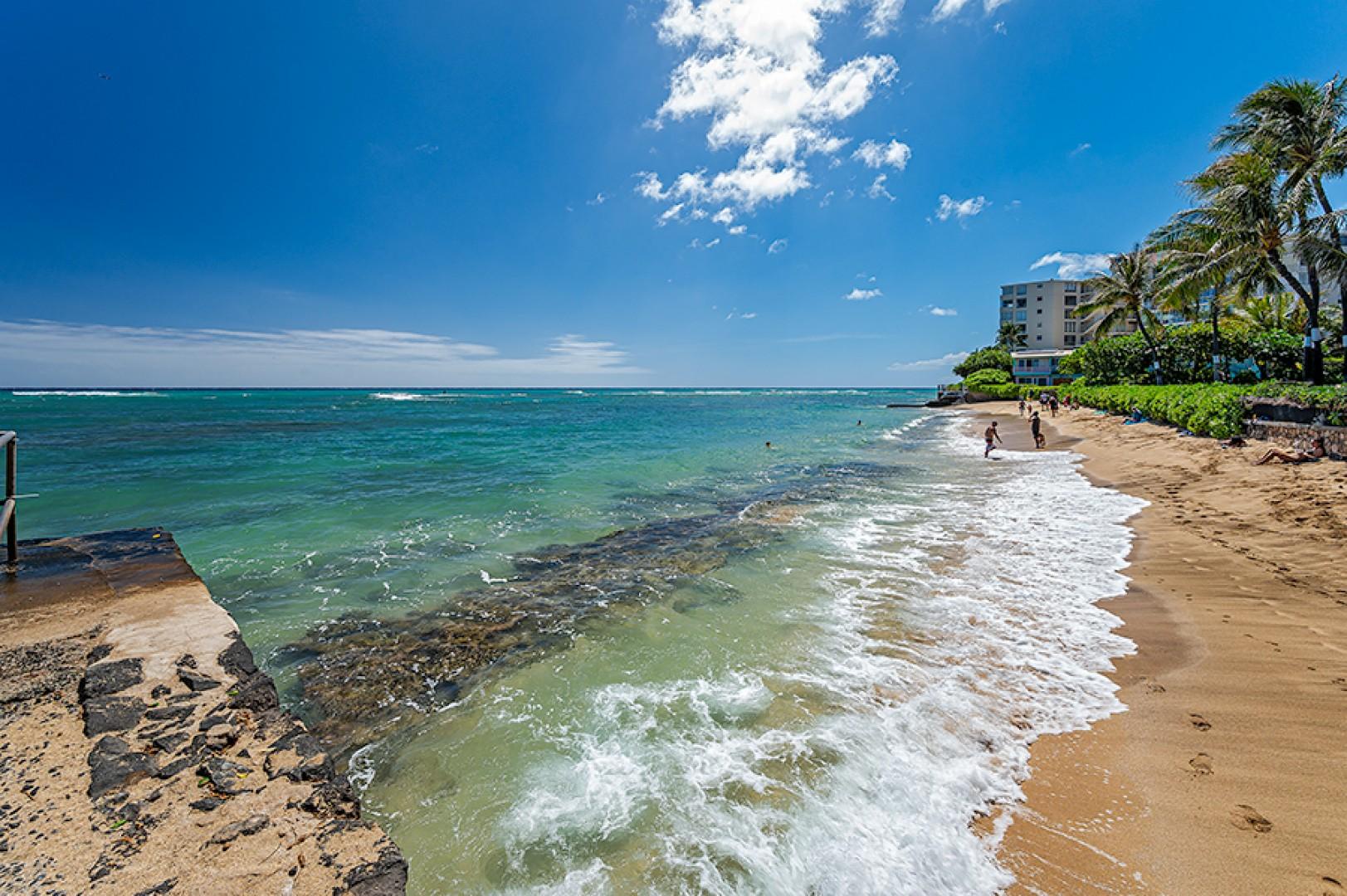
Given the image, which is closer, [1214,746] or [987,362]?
[1214,746]

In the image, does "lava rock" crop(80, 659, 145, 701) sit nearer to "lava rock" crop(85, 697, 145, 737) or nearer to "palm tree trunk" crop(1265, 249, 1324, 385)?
"lava rock" crop(85, 697, 145, 737)

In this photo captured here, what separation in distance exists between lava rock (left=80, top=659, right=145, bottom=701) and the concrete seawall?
0.04 ft

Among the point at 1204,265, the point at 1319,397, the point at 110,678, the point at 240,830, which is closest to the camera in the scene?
the point at 240,830

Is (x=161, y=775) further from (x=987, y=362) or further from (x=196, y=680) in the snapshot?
(x=987, y=362)

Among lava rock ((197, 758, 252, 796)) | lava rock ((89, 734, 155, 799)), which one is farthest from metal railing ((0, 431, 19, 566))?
lava rock ((197, 758, 252, 796))

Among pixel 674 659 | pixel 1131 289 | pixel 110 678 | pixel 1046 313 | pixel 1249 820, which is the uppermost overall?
pixel 1046 313

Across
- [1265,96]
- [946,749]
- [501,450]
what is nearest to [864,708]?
[946,749]

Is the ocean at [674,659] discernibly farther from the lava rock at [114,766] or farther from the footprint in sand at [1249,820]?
the lava rock at [114,766]

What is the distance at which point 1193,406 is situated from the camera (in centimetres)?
2034

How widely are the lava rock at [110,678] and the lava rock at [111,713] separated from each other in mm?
124

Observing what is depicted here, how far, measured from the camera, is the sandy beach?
139 inches

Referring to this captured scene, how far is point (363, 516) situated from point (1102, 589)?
16155 millimetres

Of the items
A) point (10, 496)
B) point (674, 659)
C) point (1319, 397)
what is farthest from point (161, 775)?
point (1319, 397)

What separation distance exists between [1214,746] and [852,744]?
3.13 m
